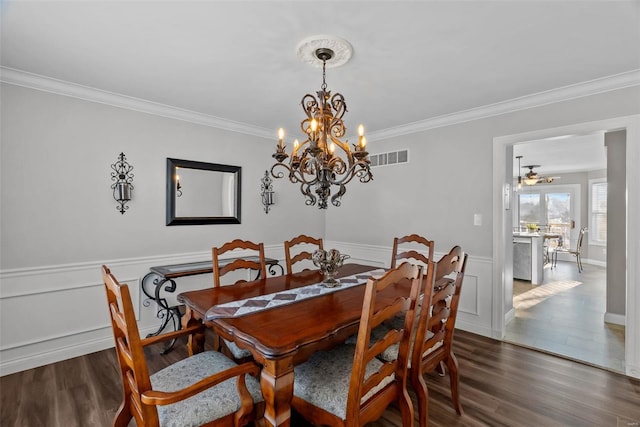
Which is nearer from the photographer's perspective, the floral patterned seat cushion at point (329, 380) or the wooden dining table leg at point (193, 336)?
the floral patterned seat cushion at point (329, 380)

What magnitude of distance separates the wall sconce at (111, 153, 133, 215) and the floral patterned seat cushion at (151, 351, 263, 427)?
1991 mm

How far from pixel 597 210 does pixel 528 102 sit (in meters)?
6.94

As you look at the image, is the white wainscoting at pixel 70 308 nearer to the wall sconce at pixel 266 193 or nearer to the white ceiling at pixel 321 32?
the wall sconce at pixel 266 193

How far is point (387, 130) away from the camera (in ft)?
13.4

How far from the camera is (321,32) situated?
1888 millimetres

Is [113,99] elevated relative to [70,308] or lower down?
elevated

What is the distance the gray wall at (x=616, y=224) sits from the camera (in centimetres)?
348

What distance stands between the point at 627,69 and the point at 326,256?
9.22ft

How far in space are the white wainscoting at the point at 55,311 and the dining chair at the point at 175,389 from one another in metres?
1.78

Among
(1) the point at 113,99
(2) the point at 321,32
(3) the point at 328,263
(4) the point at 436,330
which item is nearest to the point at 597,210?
(4) the point at 436,330

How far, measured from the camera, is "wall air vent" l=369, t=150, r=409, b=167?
13.0 ft

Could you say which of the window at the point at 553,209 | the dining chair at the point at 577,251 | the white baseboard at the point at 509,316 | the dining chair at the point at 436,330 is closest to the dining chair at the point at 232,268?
the dining chair at the point at 436,330

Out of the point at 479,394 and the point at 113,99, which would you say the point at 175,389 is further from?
the point at 113,99

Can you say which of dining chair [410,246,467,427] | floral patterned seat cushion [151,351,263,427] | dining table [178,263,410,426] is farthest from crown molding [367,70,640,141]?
floral patterned seat cushion [151,351,263,427]
